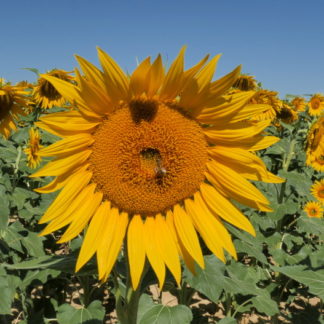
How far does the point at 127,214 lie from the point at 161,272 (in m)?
0.28

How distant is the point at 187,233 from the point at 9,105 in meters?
2.27

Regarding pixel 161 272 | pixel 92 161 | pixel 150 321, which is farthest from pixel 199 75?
pixel 150 321

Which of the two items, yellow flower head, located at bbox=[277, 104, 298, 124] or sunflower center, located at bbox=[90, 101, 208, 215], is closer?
sunflower center, located at bbox=[90, 101, 208, 215]

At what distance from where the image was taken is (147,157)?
1.59 meters

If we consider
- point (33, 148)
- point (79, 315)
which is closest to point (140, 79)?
point (79, 315)

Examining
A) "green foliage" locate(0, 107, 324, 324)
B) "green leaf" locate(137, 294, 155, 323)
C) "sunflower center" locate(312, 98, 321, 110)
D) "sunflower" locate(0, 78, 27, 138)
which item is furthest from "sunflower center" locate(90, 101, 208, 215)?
"sunflower center" locate(312, 98, 321, 110)

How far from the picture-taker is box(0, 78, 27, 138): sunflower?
3.10 metres

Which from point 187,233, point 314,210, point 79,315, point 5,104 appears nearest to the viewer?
point 187,233

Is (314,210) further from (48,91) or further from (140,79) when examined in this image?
(140,79)

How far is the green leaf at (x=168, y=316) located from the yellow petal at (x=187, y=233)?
66cm

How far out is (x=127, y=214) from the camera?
1.60 meters

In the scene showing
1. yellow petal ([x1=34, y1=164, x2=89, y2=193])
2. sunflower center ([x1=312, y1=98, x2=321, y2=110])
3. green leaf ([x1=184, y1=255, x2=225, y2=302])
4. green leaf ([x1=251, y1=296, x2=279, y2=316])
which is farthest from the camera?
sunflower center ([x1=312, y1=98, x2=321, y2=110])

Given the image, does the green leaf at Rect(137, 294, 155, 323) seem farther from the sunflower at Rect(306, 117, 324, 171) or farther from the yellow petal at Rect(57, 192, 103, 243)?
the sunflower at Rect(306, 117, 324, 171)

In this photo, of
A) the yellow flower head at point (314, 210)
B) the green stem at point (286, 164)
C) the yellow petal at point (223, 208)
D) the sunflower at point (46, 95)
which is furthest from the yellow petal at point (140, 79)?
the yellow flower head at point (314, 210)
